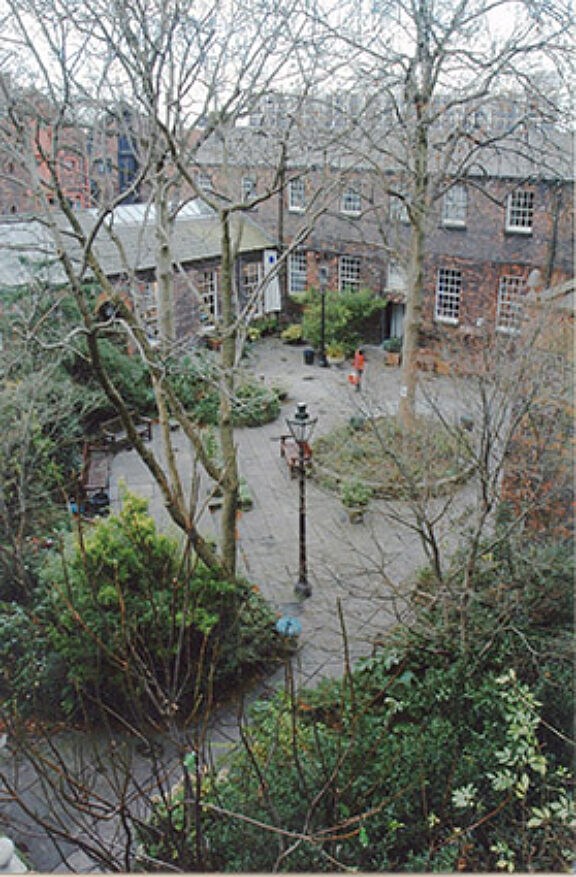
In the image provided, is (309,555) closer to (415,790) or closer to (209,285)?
(415,790)

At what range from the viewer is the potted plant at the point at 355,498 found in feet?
36.9

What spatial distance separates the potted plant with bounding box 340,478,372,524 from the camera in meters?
11.2

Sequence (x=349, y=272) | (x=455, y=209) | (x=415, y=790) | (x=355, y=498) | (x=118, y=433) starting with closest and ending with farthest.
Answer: (x=415, y=790) → (x=355, y=498) → (x=118, y=433) → (x=455, y=209) → (x=349, y=272)

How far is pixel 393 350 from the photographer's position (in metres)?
18.5

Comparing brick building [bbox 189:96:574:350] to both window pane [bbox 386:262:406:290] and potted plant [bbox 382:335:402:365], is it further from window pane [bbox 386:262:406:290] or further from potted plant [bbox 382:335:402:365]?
potted plant [bbox 382:335:402:365]

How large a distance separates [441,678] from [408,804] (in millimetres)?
1138

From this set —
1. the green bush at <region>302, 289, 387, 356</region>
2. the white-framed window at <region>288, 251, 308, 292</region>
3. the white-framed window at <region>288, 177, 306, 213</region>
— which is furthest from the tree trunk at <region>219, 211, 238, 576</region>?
the white-framed window at <region>288, 251, 308, 292</region>

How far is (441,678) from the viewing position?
5.91m

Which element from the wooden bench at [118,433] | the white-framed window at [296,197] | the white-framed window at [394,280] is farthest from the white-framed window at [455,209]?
the wooden bench at [118,433]

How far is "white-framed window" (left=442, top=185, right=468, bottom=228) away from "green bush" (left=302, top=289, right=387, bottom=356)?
8.03 ft

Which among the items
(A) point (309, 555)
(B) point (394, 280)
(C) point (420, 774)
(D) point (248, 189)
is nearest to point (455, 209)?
(B) point (394, 280)

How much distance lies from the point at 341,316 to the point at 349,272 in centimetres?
207

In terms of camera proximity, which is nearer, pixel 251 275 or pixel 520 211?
pixel 520 211

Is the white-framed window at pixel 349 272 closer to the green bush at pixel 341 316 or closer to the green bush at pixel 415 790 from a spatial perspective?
the green bush at pixel 341 316
